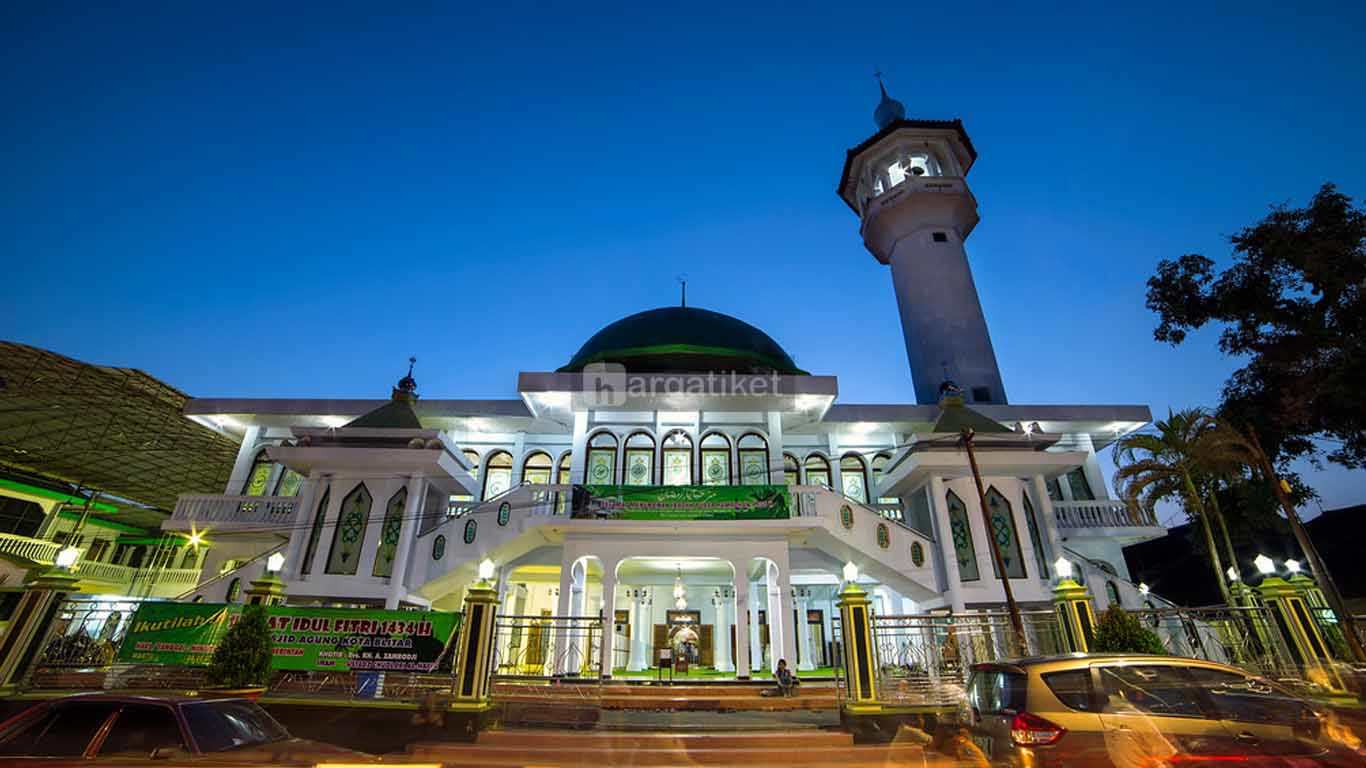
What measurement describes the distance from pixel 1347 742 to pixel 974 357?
2233cm

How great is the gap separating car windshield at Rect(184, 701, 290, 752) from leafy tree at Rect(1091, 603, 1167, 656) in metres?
11.0

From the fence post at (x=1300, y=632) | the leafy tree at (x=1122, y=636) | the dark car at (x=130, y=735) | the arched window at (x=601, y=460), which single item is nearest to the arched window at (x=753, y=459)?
the arched window at (x=601, y=460)

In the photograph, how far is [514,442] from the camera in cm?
1991

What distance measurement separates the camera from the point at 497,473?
1961 cm

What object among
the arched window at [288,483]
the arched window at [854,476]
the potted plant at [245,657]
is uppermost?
the arched window at [854,476]

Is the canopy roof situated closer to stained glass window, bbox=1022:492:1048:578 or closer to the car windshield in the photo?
the car windshield

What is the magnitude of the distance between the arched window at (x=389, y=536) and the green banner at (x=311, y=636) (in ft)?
18.7

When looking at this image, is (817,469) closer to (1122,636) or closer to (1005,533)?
(1005,533)

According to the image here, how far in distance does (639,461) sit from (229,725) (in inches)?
545

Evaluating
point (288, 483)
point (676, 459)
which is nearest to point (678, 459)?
point (676, 459)

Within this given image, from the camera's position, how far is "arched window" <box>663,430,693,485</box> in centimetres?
1875

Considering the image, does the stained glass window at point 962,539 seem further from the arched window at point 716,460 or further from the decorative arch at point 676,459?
the decorative arch at point 676,459

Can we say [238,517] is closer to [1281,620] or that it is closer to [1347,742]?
[1347,742]

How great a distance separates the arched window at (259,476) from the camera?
19.0 meters
